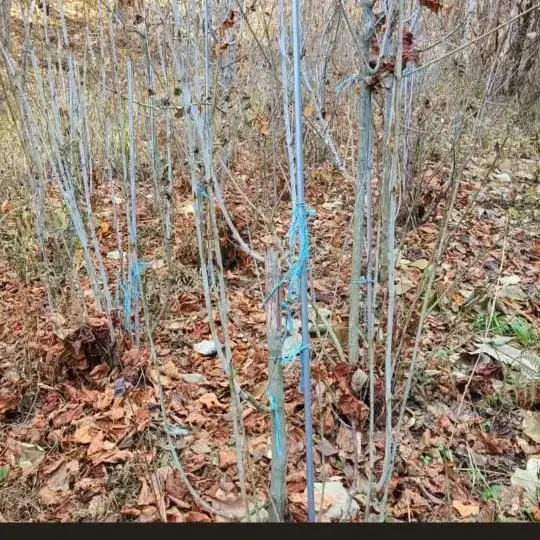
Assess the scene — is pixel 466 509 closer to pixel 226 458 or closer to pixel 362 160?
pixel 226 458

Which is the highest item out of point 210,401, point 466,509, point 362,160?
point 362,160

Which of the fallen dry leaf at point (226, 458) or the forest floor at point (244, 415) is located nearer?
the forest floor at point (244, 415)

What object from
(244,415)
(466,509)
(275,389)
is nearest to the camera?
(275,389)

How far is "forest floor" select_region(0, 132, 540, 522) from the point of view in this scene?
1.48m

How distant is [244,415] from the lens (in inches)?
71.0

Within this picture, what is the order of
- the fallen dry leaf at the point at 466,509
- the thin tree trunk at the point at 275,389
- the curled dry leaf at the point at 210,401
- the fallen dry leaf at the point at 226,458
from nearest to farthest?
the thin tree trunk at the point at 275,389, the fallen dry leaf at the point at 466,509, the fallen dry leaf at the point at 226,458, the curled dry leaf at the point at 210,401

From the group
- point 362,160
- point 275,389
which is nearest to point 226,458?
point 275,389

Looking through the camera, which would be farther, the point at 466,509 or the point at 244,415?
the point at 244,415

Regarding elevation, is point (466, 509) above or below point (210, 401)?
below

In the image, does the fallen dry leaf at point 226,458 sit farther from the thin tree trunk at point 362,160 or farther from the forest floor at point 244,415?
the thin tree trunk at point 362,160

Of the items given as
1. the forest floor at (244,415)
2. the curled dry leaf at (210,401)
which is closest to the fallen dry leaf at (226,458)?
the forest floor at (244,415)

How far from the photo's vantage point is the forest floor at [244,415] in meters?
1.48

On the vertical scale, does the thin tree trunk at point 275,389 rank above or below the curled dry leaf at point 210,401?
above

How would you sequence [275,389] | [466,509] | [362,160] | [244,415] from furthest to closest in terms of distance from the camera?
1. [244,415]
2. [362,160]
3. [466,509]
4. [275,389]
